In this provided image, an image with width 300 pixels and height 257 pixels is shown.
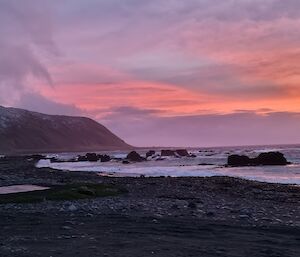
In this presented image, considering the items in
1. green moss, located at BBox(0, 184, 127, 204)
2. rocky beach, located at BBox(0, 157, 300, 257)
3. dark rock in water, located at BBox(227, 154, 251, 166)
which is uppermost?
dark rock in water, located at BBox(227, 154, 251, 166)

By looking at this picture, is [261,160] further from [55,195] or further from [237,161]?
[55,195]

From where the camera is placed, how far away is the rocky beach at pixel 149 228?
12891 mm

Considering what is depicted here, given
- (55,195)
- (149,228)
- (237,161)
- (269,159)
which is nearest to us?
(149,228)

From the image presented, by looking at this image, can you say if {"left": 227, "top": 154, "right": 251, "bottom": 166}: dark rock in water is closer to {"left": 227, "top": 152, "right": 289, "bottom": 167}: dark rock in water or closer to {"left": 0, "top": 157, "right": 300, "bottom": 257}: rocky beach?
{"left": 227, "top": 152, "right": 289, "bottom": 167}: dark rock in water

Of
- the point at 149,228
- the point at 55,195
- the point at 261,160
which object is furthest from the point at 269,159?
the point at 149,228

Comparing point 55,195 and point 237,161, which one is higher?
point 237,161

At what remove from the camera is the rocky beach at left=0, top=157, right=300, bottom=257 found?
12.9 meters

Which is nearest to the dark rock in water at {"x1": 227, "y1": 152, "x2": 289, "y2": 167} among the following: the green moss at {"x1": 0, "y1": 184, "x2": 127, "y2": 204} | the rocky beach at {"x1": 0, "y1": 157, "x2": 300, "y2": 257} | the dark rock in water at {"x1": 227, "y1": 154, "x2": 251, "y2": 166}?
the dark rock in water at {"x1": 227, "y1": 154, "x2": 251, "y2": 166}

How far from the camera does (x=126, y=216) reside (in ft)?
61.6

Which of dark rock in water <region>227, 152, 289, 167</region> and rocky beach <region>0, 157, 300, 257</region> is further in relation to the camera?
dark rock in water <region>227, 152, 289, 167</region>

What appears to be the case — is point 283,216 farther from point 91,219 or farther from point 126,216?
point 91,219

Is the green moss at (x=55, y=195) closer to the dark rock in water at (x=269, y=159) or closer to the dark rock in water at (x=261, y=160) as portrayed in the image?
the dark rock in water at (x=261, y=160)

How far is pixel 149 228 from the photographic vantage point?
16.1 m

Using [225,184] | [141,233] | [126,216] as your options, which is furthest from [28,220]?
[225,184]
